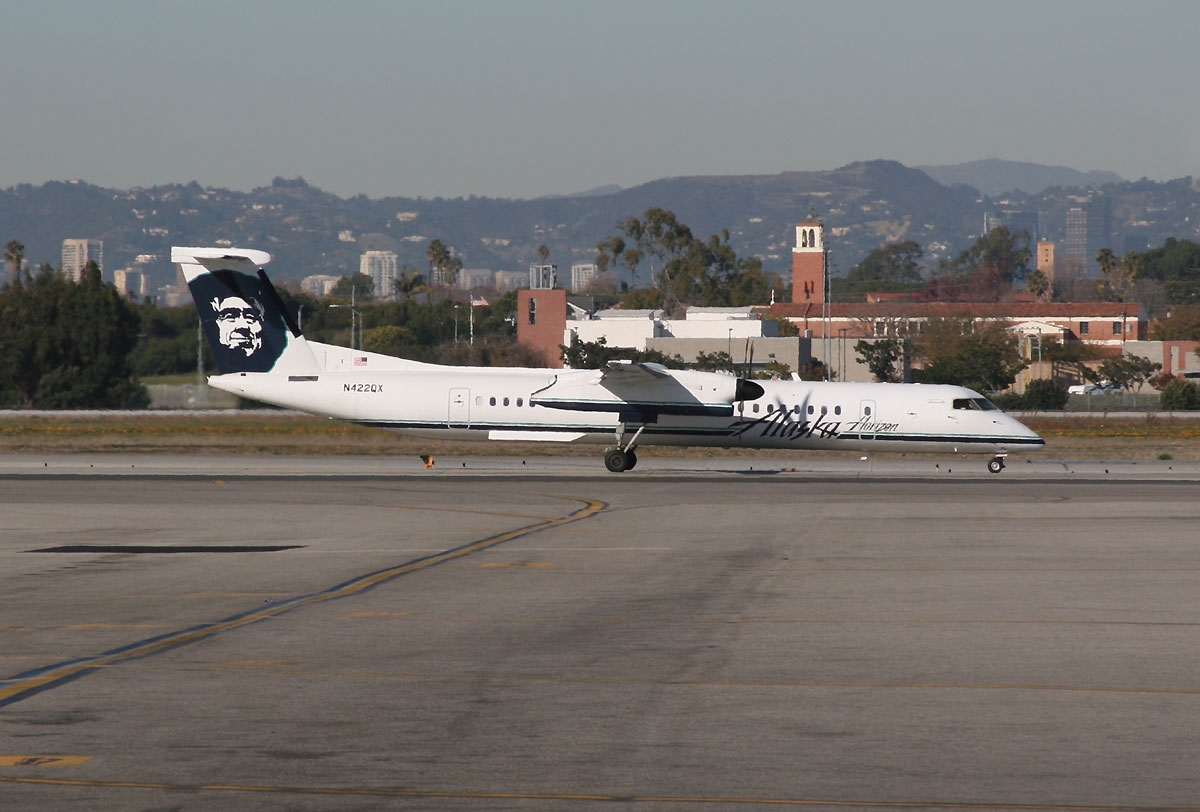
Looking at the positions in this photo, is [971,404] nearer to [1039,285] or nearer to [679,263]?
[679,263]

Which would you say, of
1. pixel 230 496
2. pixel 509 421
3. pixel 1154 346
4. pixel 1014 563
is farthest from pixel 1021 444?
pixel 1154 346

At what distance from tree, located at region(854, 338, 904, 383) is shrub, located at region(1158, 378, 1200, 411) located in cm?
2206

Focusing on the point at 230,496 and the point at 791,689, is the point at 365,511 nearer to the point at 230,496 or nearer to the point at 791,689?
the point at 230,496

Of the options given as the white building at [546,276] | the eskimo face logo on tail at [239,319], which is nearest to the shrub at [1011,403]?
the eskimo face logo on tail at [239,319]

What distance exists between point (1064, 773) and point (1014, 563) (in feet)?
34.5

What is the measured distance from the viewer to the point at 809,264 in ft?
482

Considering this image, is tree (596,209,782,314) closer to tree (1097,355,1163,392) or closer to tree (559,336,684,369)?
tree (1097,355,1163,392)

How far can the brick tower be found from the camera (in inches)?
5694

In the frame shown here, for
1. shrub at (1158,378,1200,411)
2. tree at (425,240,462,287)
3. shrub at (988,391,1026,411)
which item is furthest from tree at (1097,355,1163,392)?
tree at (425,240,462,287)

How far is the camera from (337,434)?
45906 millimetres

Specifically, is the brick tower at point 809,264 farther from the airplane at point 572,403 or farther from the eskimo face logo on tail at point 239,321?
the eskimo face logo on tail at point 239,321

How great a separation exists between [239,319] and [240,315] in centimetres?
11

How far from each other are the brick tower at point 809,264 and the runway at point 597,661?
122 metres

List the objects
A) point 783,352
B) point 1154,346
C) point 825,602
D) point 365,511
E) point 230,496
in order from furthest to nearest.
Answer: point 1154,346 < point 783,352 < point 230,496 < point 365,511 < point 825,602
